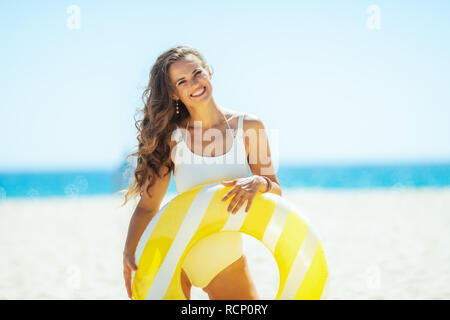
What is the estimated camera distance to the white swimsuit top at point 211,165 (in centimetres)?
198

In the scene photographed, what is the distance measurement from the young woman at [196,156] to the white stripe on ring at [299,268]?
0.32 metres

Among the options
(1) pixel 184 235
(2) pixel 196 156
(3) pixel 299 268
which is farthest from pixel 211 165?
(3) pixel 299 268

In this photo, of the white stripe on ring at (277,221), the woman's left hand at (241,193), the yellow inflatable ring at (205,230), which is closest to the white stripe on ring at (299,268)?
the yellow inflatable ring at (205,230)

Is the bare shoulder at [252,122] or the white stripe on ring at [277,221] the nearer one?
the white stripe on ring at [277,221]

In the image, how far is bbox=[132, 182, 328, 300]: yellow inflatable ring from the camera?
1714mm

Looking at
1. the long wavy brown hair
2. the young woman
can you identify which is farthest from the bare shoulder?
the long wavy brown hair

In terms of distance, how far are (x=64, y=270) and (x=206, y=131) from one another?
341 centimetres

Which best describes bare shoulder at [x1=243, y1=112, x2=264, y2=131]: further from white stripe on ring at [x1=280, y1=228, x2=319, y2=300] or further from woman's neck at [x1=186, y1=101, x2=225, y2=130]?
white stripe on ring at [x1=280, y1=228, x2=319, y2=300]

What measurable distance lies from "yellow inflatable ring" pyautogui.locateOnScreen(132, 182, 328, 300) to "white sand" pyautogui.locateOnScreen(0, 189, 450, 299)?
0.44 meters

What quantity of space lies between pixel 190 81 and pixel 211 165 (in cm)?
46

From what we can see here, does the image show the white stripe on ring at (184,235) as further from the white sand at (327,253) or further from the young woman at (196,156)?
the white sand at (327,253)
